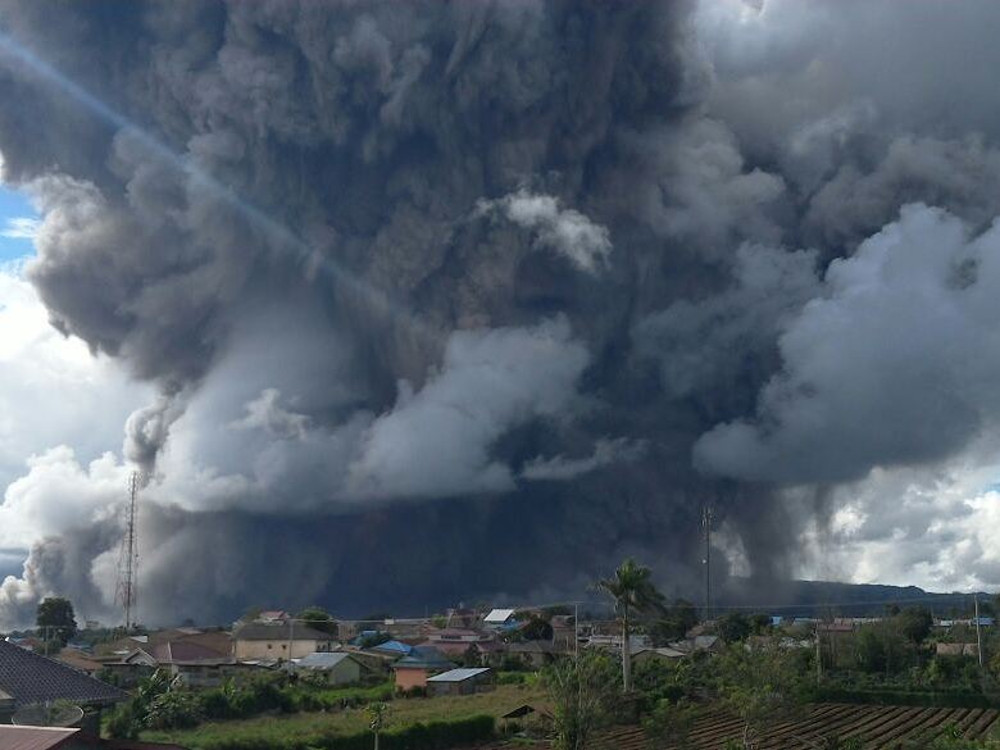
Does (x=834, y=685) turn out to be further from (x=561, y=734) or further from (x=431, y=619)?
(x=431, y=619)

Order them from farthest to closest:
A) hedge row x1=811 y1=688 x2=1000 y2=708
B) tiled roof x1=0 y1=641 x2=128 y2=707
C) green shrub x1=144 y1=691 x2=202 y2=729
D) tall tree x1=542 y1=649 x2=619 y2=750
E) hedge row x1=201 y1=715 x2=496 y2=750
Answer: hedge row x1=811 y1=688 x2=1000 y2=708 → green shrub x1=144 y1=691 x2=202 y2=729 → hedge row x1=201 y1=715 x2=496 y2=750 → tall tree x1=542 y1=649 x2=619 y2=750 → tiled roof x1=0 y1=641 x2=128 y2=707

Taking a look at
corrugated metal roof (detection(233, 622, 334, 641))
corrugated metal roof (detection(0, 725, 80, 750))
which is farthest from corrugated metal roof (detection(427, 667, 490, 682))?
corrugated metal roof (detection(0, 725, 80, 750))

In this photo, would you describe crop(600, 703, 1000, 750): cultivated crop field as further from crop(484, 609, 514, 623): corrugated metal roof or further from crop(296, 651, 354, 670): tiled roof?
crop(484, 609, 514, 623): corrugated metal roof

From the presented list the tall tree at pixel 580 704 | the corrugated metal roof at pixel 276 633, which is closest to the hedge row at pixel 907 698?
the tall tree at pixel 580 704

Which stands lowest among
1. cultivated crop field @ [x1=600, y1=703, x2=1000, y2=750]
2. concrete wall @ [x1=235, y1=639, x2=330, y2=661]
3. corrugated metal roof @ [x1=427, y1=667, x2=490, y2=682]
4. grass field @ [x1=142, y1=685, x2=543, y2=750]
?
cultivated crop field @ [x1=600, y1=703, x2=1000, y2=750]

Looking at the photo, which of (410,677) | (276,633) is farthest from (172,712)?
(276,633)

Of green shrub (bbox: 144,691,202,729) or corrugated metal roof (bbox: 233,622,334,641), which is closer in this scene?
green shrub (bbox: 144,691,202,729)

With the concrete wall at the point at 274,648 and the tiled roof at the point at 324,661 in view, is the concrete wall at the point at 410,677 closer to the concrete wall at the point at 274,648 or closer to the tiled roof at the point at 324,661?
the tiled roof at the point at 324,661

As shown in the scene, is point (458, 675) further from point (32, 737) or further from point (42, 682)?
point (32, 737)
